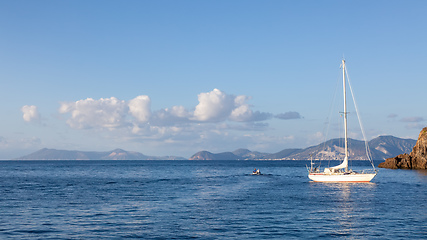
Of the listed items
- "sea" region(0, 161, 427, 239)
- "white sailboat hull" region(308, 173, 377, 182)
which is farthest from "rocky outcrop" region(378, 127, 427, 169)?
"sea" region(0, 161, 427, 239)

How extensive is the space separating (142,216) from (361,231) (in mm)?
23149

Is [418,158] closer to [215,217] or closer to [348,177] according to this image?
[348,177]

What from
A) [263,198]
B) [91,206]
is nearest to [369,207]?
[263,198]

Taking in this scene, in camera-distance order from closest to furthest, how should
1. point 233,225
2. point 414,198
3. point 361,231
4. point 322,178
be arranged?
point 361,231
point 233,225
point 414,198
point 322,178

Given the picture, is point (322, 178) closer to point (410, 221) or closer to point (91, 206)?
point (410, 221)

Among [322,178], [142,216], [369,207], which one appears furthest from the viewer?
[322,178]

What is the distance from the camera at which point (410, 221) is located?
130ft

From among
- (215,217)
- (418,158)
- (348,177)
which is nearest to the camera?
(215,217)

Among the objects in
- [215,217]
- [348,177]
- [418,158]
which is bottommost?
[215,217]

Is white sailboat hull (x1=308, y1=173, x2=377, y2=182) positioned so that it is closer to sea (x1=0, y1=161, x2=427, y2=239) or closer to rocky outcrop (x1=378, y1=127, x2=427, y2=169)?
sea (x1=0, y1=161, x2=427, y2=239)

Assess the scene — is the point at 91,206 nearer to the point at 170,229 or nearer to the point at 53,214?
the point at 53,214

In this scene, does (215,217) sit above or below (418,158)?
below

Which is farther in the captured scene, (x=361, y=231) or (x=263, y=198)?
(x=263, y=198)

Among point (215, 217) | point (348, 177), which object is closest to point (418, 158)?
point (348, 177)
